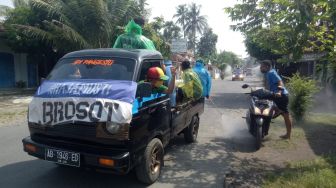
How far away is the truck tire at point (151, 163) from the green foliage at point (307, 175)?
1.62m

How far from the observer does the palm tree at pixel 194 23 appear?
67750mm

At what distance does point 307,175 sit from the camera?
500 centimetres

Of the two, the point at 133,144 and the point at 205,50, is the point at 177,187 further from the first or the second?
the point at 205,50

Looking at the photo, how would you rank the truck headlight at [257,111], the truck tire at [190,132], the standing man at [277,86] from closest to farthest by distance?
the truck headlight at [257,111] → the truck tire at [190,132] → the standing man at [277,86]

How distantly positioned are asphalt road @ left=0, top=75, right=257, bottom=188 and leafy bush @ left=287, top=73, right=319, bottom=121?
2.23 meters

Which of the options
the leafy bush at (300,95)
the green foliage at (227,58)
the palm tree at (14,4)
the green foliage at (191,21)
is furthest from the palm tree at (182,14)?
the leafy bush at (300,95)

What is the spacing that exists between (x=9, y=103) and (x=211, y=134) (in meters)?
10.6

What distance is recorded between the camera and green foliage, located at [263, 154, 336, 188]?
4.69 metres

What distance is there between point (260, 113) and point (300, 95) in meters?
3.47

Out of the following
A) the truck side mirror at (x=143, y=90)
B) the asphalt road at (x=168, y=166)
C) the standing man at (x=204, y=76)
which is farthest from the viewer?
the standing man at (x=204, y=76)

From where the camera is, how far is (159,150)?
5109 millimetres

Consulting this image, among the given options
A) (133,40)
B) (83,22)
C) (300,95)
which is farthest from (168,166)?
(83,22)

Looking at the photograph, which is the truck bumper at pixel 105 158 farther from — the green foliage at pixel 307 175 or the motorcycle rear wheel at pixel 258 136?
the motorcycle rear wheel at pixel 258 136

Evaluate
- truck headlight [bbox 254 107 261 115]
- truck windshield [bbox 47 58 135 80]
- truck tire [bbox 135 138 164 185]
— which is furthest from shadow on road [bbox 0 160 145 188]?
truck headlight [bbox 254 107 261 115]
